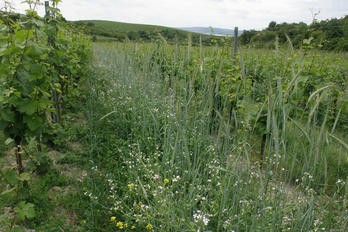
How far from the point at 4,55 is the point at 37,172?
1.74 metres

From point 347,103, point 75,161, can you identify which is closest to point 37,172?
point 75,161

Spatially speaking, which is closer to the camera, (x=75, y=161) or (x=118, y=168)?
(x=118, y=168)

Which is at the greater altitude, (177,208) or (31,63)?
(31,63)

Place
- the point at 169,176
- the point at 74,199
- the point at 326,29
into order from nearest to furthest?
the point at 169,176
the point at 74,199
the point at 326,29

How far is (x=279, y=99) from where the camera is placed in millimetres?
1791

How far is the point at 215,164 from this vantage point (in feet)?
9.17

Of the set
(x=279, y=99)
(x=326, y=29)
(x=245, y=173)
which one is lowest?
(x=245, y=173)

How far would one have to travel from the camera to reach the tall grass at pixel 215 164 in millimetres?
1895

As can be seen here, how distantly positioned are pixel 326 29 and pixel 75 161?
5056 mm

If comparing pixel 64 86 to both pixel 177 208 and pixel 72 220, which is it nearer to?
pixel 72 220

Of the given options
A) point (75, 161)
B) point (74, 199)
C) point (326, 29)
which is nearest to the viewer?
point (74, 199)

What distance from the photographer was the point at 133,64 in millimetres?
6465

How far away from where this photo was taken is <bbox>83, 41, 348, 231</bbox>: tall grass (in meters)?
1.89

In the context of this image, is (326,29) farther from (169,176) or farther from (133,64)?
(169,176)
